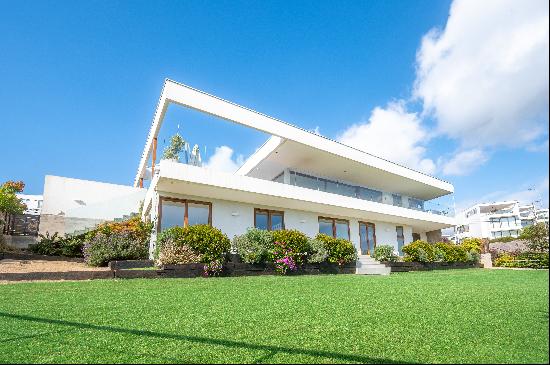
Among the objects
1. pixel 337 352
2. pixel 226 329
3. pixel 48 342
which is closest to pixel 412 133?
pixel 337 352

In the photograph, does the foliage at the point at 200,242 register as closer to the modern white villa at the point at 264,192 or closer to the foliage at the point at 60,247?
the modern white villa at the point at 264,192

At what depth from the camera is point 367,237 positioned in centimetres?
2312

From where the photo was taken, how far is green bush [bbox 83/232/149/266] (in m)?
11.9

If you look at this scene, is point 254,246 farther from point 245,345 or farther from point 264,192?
point 245,345

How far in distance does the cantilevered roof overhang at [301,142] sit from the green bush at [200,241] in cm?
578

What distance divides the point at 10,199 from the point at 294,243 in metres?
14.1

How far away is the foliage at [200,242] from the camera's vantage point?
11.0 metres

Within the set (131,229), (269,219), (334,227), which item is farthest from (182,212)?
(334,227)

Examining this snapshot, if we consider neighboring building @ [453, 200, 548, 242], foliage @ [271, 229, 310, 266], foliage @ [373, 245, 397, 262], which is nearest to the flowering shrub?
foliage @ [271, 229, 310, 266]

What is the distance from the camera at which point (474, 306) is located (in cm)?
504

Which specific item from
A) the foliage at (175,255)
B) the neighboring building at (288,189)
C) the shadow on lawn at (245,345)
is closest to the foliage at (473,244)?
the neighboring building at (288,189)

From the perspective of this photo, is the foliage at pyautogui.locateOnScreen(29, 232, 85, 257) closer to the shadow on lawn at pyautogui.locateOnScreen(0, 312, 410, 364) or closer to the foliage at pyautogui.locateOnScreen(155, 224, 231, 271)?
the foliage at pyautogui.locateOnScreen(155, 224, 231, 271)

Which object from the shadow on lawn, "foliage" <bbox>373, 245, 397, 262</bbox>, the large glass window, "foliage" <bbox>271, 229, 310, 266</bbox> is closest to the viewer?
the shadow on lawn

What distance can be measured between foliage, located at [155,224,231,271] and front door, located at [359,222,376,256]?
13671 millimetres
